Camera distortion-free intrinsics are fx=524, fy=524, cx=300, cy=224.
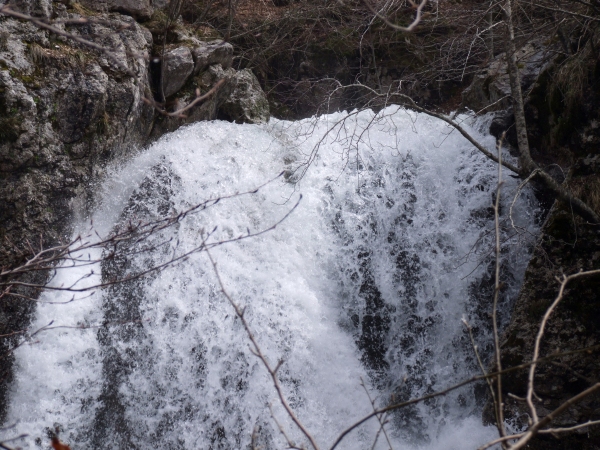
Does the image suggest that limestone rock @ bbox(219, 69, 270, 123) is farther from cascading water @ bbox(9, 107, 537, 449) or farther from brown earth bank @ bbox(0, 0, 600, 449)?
cascading water @ bbox(9, 107, 537, 449)

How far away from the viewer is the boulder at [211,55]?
5.76 meters

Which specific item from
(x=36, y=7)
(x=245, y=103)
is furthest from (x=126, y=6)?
(x=245, y=103)

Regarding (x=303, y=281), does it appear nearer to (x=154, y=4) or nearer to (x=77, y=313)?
(x=77, y=313)

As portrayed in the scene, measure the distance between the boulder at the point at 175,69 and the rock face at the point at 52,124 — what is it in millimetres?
254

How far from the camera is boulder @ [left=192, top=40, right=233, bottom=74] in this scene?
18.9ft

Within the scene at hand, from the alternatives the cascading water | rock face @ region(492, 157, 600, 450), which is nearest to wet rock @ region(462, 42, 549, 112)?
the cascading water

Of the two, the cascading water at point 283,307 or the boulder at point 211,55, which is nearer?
the cascading water at point 283,307

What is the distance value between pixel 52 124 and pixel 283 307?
251 centimetres

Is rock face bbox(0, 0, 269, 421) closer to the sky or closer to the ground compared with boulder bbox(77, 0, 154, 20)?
closer to the ground

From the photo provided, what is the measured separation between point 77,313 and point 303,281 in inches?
78.2

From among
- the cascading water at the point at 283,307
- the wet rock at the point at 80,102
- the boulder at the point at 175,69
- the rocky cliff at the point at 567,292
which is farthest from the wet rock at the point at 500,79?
the wet rock at the point at 80,102

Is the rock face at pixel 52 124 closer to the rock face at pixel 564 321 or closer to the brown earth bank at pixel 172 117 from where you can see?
the brown earth bank at pixel 172 117

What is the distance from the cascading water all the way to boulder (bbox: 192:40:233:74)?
696 millimetres

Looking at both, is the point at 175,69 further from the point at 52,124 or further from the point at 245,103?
the point at 52,124
